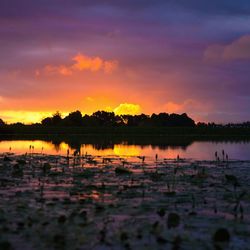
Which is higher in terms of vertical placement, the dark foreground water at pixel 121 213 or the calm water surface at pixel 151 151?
the calm water surface at pixel 151 151

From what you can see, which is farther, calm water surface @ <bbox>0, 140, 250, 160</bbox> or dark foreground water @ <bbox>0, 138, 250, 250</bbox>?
calm water surface @ <bbox>0, 140, 250, 160</bbox>

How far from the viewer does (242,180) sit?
18922 millimetres

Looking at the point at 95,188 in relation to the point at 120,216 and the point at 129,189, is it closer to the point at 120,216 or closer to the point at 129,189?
the point at 129,189

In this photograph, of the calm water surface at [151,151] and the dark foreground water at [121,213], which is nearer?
the dark foreground water at [121,213]

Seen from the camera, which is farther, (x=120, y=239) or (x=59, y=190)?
(x=59, y=190)

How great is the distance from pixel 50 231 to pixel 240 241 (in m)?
4.04

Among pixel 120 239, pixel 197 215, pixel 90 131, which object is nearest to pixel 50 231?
pixel 120 239

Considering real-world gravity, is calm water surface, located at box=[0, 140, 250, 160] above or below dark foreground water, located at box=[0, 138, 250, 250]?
above

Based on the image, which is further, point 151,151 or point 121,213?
point 151,151

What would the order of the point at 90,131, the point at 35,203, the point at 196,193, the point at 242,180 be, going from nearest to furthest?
1. the point at 35,203
2. the point at 196,193
3. the point at 242,180
4. the point at 90,131

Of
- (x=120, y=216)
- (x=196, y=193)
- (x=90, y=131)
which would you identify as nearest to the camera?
(x=120, y=216)

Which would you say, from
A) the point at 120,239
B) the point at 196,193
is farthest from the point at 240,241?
the point at 196,193

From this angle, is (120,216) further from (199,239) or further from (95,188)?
(95,188)

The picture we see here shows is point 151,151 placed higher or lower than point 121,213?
higher
